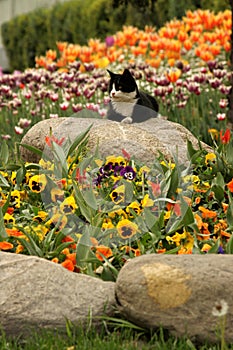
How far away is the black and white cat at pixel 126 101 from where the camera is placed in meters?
5.68

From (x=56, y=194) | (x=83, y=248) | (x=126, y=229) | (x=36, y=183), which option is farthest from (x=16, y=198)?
(x=83, y=248)

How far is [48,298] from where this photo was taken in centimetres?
344

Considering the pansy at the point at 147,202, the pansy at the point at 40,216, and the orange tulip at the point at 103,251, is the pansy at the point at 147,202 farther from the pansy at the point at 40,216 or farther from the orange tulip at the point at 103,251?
the pansy at the point at 40,216

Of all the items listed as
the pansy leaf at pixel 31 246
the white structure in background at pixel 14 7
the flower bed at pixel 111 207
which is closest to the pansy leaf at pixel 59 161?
the flower bed at pixel 111 207

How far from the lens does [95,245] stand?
13.3 feet

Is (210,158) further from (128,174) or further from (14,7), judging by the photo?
(14,7)

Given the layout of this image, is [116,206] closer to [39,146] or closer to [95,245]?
[95,245]

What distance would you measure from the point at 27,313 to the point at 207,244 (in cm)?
115

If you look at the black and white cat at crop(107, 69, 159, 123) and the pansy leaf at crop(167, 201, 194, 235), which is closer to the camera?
the pansy leaf at crop(167, 201, 194, 235)

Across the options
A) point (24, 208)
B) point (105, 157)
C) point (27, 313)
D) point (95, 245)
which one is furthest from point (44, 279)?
point (105, 157)

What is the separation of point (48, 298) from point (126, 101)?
261 cm

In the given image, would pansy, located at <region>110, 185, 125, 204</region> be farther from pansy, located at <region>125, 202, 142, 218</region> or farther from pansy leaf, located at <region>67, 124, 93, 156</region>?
pansy leaf, located at <region>67, 124, 93, 156</region>

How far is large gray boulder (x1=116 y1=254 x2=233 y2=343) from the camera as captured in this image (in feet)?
10.8

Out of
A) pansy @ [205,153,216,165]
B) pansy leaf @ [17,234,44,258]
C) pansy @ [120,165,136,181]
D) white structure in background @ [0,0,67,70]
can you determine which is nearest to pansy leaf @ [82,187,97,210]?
pansy leaf @ [17,234,44,258]
